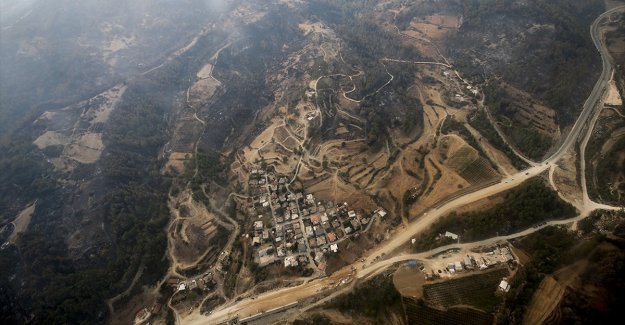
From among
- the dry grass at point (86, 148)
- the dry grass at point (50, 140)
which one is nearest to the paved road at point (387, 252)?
the dry grass at point (86, 148)

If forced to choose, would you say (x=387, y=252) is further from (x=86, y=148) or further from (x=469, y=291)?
(x=86, y=148)

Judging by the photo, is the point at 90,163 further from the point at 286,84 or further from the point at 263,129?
the point at 286,84

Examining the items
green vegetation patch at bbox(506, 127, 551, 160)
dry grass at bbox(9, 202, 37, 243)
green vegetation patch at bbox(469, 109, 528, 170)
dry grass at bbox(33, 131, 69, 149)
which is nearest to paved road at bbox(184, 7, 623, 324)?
green vegetation patch at bbox(506, 127, 551, 160)

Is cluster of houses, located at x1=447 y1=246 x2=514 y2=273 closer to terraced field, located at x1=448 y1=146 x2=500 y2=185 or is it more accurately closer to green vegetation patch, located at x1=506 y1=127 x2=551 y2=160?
terraced field, located at x1=448 y1=146 x2=500 y2=185

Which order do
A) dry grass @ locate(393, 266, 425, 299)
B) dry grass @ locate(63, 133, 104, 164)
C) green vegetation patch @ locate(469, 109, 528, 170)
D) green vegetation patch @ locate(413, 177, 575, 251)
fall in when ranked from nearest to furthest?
dry grass @ locate(393, 266, 425, 299) → green vegetation patch @ locate(413, 177, 575, 251) → green vegetation patch @ locate(469, 109, 528, 170) → dry grass @ locate(63, 133, 104, 164)

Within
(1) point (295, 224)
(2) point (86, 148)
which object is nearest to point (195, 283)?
(1) point (295, 224)

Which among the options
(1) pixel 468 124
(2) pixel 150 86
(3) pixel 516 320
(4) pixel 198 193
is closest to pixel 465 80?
(1) pixel 468 124
